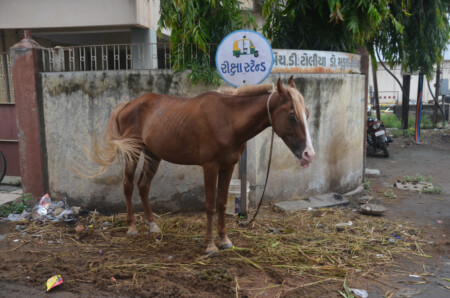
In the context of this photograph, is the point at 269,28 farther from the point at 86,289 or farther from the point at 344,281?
the point at 86,289

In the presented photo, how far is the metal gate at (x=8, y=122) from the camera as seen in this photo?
21.3 feet

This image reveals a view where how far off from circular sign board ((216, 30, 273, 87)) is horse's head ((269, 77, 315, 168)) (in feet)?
2.83

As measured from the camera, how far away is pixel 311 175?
19.8ft

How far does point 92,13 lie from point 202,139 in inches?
262

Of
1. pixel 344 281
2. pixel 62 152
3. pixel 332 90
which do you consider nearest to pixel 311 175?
pixel 332 90

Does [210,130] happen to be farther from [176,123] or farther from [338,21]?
[338,21]

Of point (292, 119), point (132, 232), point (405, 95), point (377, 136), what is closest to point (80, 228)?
point (132, 232)

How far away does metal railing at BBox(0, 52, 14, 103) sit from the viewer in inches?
252

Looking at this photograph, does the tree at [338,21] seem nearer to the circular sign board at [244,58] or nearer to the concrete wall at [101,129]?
the concrete wall at [101,129]

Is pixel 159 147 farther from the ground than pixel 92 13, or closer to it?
closer to it

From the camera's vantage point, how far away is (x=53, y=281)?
3.44 meters

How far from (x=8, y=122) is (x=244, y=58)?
4.54 meters

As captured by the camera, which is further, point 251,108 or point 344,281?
point 251,108

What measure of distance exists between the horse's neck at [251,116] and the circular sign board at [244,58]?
62 cm
